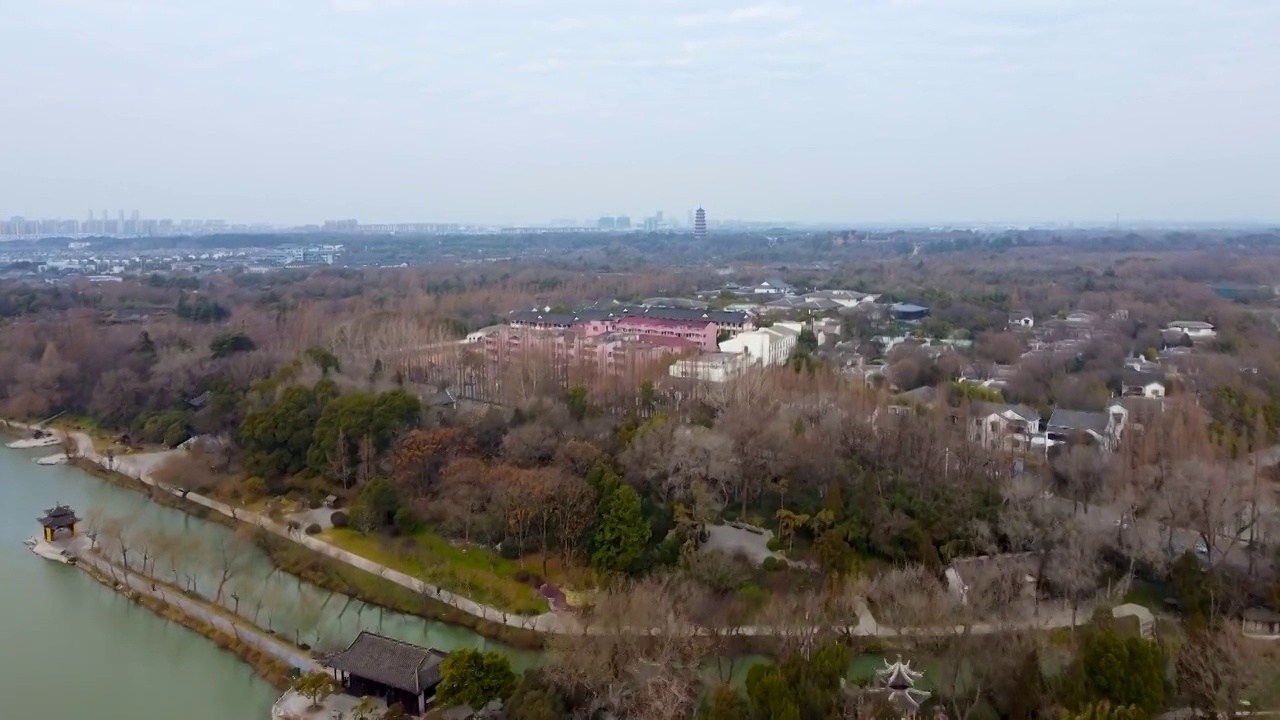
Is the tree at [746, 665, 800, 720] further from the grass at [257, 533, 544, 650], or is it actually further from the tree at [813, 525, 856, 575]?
the grass at [257, 533, 544, 650]

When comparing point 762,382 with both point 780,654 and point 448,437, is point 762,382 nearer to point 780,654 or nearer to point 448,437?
point 448,437

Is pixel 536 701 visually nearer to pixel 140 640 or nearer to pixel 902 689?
pixel 902 689

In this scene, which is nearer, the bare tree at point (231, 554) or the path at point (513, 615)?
the path at point (513, 615)

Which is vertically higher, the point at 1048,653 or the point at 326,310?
the point at 326,310

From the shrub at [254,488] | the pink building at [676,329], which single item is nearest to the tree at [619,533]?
the shrub at [254,488]

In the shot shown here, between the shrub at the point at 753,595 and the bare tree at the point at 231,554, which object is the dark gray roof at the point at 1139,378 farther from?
the bare tree at the point at 231,554

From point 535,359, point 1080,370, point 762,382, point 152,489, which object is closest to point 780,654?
point 762,382

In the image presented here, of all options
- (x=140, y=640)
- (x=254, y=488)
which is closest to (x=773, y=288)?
(x=254, y=488)
